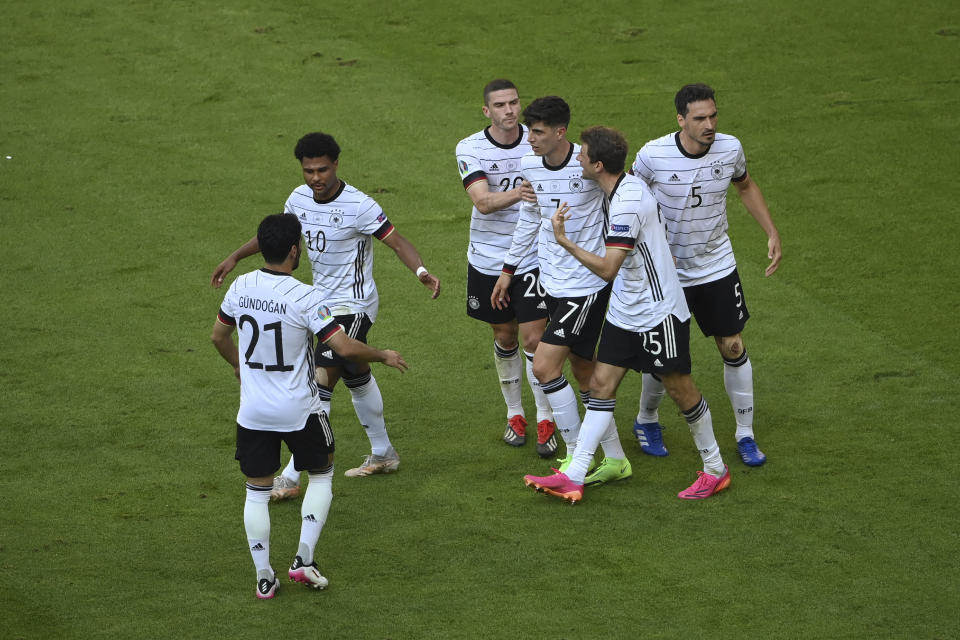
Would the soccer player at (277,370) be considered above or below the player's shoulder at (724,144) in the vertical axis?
below

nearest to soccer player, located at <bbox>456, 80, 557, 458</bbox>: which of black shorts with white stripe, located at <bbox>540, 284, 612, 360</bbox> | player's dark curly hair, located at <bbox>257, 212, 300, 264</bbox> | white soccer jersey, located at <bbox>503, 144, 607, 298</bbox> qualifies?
white soccer jersey, located at <bbox>503, 144, 607, 298</bbox>

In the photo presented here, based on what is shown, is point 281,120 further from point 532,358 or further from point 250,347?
point 250,347

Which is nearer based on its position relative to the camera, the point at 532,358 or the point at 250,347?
the point at 250,347

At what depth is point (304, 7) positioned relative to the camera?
47.2 feet

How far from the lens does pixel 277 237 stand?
17.4 feet

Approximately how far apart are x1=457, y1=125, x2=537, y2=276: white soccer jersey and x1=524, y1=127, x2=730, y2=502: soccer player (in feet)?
2.22

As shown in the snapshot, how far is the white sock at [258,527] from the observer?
5.38m

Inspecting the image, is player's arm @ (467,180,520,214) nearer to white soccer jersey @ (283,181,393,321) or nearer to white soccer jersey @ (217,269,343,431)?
white soccer jersey @ (283,181,393,321)

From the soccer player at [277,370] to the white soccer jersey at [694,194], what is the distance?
78.2 inches

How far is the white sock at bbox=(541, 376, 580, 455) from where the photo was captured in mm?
6523

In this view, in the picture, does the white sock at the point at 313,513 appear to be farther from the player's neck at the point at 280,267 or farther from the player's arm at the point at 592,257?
the player's arm at the point at 592,257

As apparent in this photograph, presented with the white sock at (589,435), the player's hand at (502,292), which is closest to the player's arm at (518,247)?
the player's hand at (502,292)

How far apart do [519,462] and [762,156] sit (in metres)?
5.46

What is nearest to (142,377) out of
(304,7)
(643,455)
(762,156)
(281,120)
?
(643,455)
